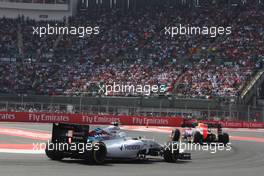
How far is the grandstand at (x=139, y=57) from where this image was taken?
127ft

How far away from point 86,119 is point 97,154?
22.3 meters

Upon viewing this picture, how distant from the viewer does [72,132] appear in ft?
42.7

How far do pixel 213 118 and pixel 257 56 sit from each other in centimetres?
1011

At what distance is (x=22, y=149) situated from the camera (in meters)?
16.5

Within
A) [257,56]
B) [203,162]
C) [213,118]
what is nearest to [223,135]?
[203,162]

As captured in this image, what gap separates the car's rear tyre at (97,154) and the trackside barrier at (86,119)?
22.1m

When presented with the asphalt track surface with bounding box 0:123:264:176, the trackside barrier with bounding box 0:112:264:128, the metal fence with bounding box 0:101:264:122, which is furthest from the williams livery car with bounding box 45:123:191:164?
the metal fence with bounding box 0:101:264:122

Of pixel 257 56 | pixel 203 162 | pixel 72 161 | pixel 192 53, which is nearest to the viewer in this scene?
pixel 72 161

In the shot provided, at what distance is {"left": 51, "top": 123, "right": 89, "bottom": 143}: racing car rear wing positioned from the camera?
12844 mm

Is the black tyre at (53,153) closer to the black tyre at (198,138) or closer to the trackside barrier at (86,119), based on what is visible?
the black tyre at (198,138)

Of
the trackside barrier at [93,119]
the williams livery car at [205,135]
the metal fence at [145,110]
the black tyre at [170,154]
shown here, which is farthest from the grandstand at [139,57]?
the black tyre at [170,154]

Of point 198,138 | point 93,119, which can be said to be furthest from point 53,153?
point 93,119

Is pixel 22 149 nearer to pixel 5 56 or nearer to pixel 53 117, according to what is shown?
pixel 53 117

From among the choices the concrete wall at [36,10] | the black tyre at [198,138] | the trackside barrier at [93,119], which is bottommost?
the black tyre at [198,138]
